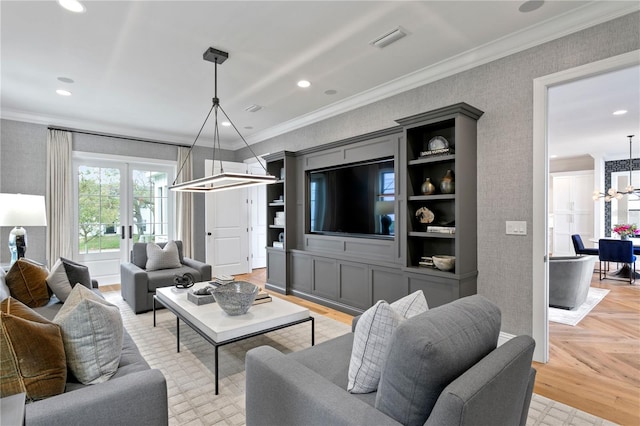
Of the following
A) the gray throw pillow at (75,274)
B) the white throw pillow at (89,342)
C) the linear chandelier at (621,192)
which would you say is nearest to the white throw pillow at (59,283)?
the gray throw pillow at (75,274)

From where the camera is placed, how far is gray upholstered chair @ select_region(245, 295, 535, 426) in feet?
3.20

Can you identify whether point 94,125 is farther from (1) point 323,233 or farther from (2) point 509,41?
(2) point 509,41

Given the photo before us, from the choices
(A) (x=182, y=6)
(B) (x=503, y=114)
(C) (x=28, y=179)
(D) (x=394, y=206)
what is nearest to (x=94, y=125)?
(C) (x=28, y=179)

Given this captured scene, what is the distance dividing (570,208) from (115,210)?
33.0ft

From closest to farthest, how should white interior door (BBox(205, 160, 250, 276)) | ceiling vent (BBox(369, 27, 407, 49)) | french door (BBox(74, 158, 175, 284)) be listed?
ceiling vent (BBox(369, 27, 407, 49)), french door (BBox(74, 158, 175, 284)), white interior door (BBox(205, 160, 250, 276))

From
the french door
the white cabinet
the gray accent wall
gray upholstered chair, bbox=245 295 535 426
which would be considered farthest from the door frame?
the white cabinet

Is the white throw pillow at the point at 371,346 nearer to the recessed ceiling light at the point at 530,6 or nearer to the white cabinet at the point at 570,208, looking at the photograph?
the recessed ceiling light at the point at 530,6

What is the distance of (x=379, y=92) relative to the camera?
3943 millimetres

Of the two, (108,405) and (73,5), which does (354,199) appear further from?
(108,405)

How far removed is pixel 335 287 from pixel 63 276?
2.85m

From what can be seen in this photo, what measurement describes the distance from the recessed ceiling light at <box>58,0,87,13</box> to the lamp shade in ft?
7.11

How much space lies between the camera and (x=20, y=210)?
345cm

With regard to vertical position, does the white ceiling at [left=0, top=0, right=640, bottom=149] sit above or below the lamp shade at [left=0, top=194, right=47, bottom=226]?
above

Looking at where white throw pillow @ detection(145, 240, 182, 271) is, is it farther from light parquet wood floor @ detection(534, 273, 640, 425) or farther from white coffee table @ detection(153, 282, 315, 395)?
light parquet wood floor @ detection(534, 273, 640, 425)
